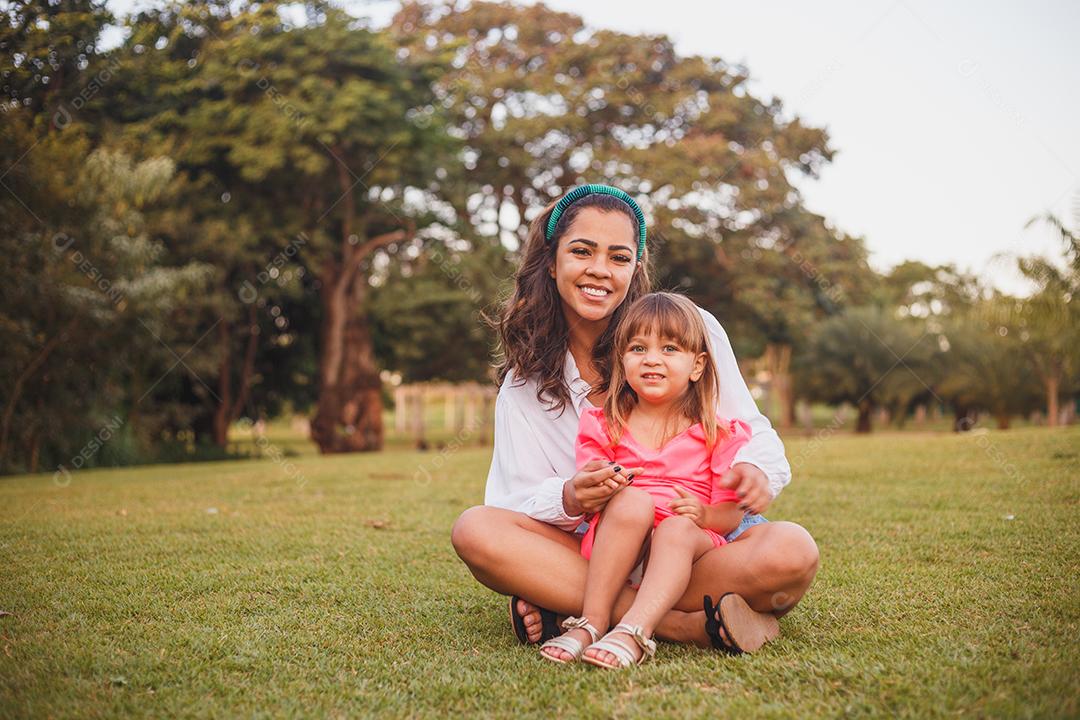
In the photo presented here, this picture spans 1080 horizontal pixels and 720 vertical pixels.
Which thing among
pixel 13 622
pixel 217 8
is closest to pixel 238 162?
pixel 217 8

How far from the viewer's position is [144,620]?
304cm

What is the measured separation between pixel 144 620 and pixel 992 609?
296 centimetres

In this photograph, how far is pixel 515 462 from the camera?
314cm

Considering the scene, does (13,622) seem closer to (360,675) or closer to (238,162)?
(360,675)

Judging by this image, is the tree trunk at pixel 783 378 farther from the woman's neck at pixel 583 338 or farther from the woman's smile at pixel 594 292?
the woman's smile at pixel 594 292

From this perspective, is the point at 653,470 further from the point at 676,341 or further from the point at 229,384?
the point at 229,384

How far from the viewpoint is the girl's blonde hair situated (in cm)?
287

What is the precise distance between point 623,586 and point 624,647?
0.96 feet

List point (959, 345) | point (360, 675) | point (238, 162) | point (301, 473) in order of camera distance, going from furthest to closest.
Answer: point (959, 345) < point (238, 162) < point (301, 473) < point (360, 675)

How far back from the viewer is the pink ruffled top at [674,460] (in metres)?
2.75

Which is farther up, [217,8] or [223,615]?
[217,8]

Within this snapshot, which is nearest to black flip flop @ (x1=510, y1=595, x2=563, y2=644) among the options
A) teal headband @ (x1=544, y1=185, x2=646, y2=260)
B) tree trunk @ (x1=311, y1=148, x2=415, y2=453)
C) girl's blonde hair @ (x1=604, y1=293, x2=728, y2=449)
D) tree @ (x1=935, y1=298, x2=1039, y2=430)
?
girl's blonde hair @ (x1=604, y1=293, x2=728, y2=449)

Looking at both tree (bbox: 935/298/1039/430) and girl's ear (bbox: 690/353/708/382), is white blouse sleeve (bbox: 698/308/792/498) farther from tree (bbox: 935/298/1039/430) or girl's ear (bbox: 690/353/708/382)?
tree (bbox: 935/298/1039/430)

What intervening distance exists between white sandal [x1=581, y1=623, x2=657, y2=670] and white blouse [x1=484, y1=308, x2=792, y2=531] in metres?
0.50
